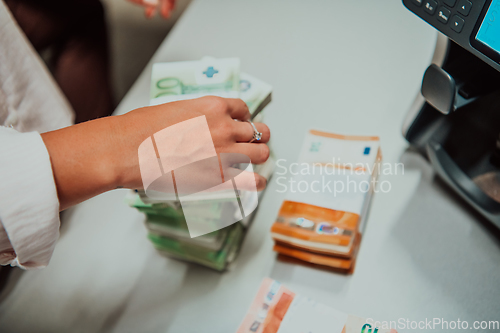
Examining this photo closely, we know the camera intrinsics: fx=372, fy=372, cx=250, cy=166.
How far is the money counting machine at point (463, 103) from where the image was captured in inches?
17.0

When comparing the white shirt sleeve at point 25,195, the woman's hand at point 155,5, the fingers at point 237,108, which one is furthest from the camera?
the woman's hand at point 155,5

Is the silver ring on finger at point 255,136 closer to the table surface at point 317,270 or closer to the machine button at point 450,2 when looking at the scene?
the table surface at point 317,270

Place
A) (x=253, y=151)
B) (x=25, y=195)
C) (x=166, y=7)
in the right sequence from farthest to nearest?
1. (x=166, y=7)
2. (x=253, y=151)
3. (x=25, y=195)

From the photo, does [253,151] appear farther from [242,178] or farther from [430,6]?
[430,6]

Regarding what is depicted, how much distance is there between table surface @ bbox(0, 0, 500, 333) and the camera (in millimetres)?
522

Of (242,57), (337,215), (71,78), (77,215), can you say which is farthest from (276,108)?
(71,78)

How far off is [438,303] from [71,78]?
0.99m

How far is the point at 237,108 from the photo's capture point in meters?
0.52

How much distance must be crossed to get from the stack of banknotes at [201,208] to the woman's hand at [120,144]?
64mm

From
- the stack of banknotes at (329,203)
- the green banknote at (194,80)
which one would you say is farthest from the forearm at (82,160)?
the stack of banknotes at (329,203)

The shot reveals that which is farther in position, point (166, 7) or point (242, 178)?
point (166, 7)

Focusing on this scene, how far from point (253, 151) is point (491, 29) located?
0.31 m

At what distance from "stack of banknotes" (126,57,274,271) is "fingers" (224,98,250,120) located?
33 millimetres

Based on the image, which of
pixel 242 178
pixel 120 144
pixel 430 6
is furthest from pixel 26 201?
pixel 430 6
